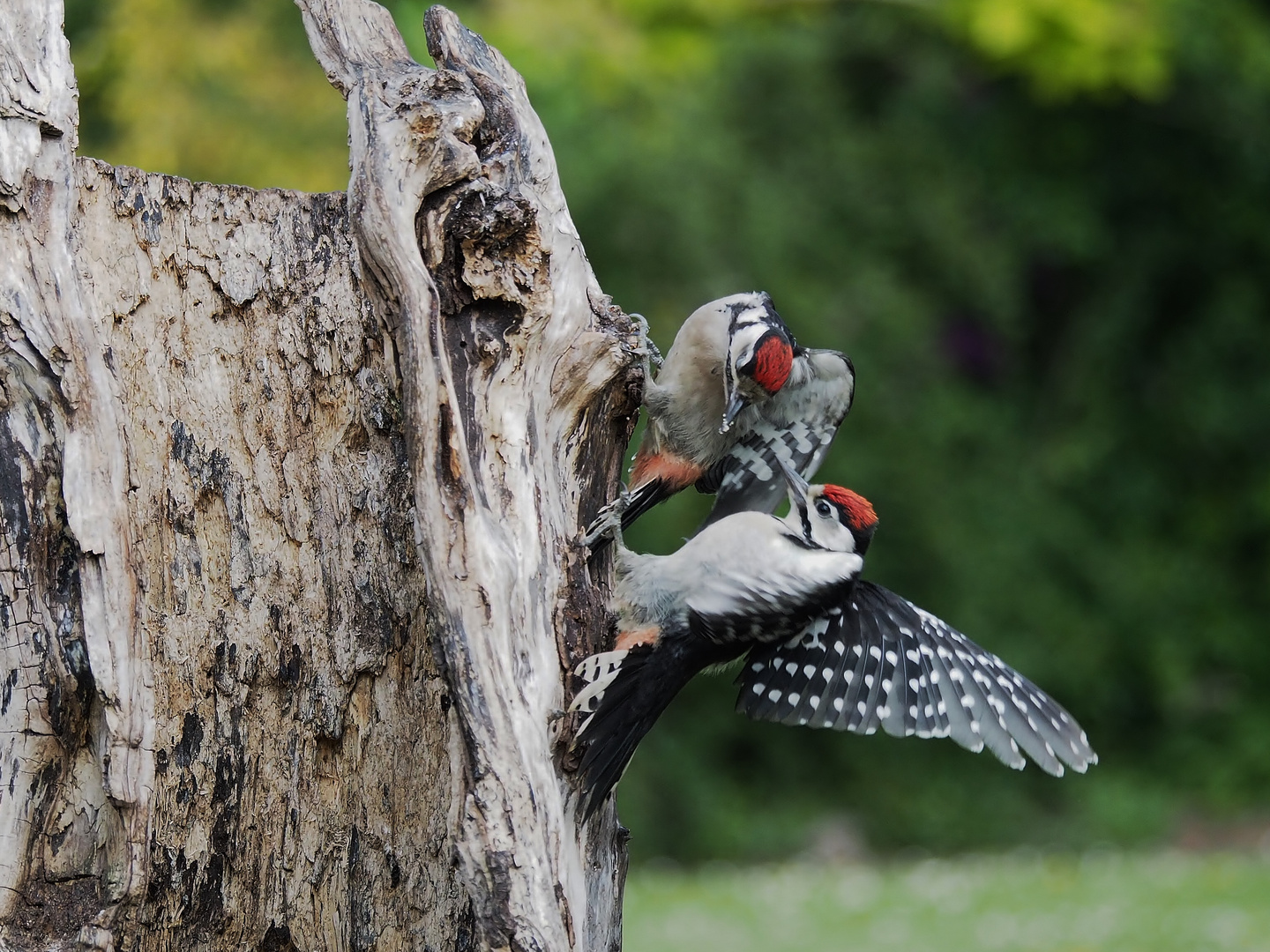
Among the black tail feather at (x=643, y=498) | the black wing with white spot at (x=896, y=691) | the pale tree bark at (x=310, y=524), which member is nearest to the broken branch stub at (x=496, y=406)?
the pale tree bark at (x=310, y=524)

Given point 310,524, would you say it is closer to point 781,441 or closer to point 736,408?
point 736,408

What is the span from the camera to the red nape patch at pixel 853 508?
3420 mm

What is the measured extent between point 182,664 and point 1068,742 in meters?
2.07

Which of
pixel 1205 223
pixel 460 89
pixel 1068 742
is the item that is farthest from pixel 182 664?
pixel 1205 223

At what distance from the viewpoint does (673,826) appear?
9367mm

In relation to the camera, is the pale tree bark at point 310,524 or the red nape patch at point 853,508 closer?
the pale tree bark at point 310,524

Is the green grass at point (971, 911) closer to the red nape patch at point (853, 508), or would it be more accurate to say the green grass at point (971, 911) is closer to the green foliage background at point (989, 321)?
the green foliage background at point (989, 321)

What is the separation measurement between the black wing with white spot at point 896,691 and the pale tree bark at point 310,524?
2.22 feet

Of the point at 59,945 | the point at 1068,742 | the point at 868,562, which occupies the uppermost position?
the point at 868,562

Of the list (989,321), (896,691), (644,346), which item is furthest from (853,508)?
(989,321)

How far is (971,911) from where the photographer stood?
6.27m

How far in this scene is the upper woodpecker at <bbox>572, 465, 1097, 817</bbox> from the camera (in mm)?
3057

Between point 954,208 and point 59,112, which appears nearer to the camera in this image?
point 59,112

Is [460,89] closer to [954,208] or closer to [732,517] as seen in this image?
[732,517]
